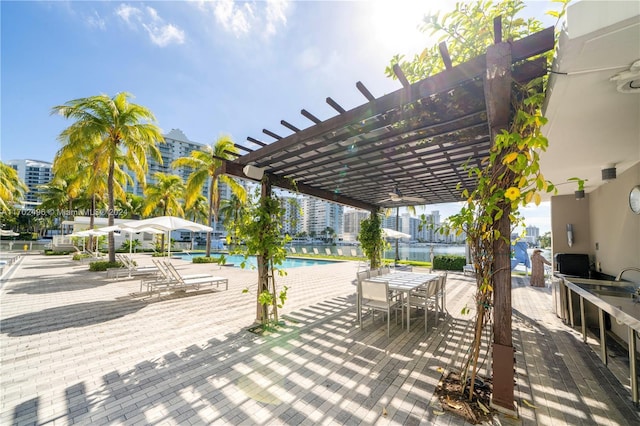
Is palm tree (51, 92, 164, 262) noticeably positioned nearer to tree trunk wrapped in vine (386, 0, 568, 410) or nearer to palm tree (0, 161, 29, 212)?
palm tree (0, 161, 29, 212)

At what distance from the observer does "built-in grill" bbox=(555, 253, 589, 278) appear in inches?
210

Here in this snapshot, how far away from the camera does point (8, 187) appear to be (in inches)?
595

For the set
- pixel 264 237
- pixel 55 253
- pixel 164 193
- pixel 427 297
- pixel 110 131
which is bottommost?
pixel 55 253

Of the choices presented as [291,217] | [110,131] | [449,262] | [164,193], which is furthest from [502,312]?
[164,193]

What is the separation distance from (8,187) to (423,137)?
2355cm

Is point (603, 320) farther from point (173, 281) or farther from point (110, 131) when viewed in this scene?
point (110, 131)

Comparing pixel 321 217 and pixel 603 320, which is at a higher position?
pixel 321 217

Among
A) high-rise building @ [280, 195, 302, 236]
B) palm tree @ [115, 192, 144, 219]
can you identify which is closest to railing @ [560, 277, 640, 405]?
high-rise building @ [280, 195, 302, 236]

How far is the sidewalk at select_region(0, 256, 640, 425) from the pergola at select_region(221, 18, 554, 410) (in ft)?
3.24

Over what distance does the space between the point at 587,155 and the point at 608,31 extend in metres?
3.10

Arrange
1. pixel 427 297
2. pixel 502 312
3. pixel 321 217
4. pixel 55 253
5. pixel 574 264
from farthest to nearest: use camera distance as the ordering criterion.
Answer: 1. pixel 321 217
2. pixel 55 253
3. pixel 574 264
4. pixel 427 297
5. pixel 502 312

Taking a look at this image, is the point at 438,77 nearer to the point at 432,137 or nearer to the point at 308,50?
the point at 432,137

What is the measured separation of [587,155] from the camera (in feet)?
11.8

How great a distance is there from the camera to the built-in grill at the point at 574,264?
5336 mm
